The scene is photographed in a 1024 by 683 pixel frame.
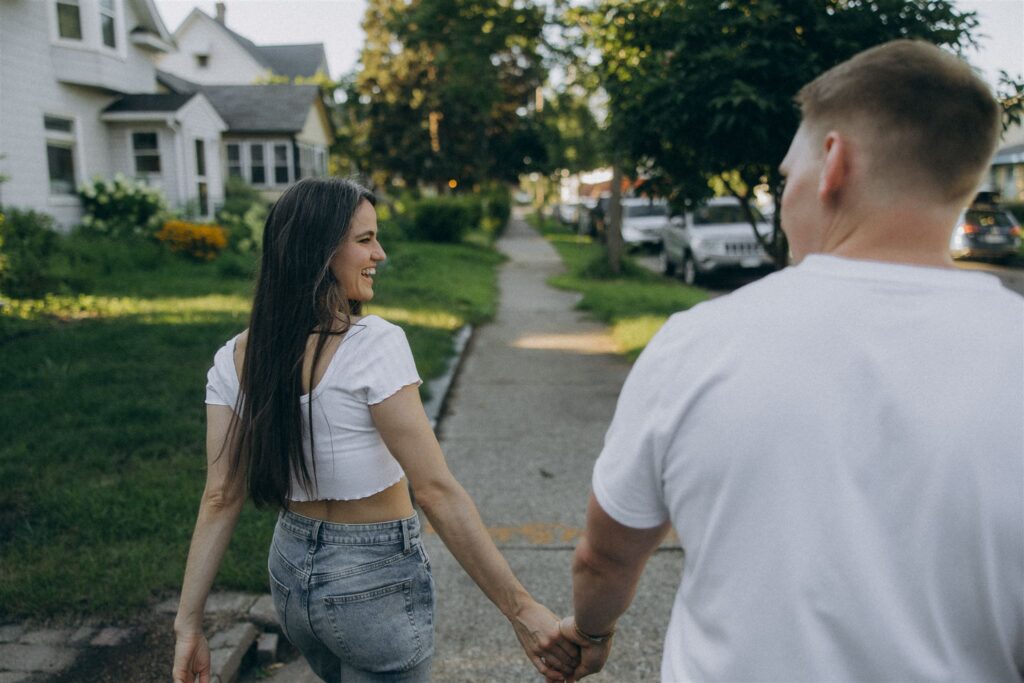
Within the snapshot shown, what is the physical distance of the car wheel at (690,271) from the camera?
18.5 m

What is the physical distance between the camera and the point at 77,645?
3551 millimetres

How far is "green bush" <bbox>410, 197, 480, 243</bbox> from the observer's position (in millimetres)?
25906

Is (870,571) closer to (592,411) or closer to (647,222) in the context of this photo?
(592,411)

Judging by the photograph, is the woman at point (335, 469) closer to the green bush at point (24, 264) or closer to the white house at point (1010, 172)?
the green bush at point (24, 264)

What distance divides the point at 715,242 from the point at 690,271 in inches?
38.3

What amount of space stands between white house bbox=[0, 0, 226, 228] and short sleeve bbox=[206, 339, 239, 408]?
14.3 meters

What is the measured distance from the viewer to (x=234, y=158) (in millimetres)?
33625

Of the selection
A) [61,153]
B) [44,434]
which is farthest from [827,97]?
[61,153]

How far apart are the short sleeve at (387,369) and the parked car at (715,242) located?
15.6 metres

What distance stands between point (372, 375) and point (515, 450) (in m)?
4.45

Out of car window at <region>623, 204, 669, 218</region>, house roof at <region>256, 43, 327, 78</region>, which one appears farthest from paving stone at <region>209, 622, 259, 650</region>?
house roof at <region>256, 43, 327, 78</region>

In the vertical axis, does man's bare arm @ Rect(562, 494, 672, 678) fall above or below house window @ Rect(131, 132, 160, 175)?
below

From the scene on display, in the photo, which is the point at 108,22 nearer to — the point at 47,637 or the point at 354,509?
the point at 47,637

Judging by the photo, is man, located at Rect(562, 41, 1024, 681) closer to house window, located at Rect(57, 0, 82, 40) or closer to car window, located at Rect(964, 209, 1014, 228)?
house window, located at Rect(57, 0, 82, 40)
